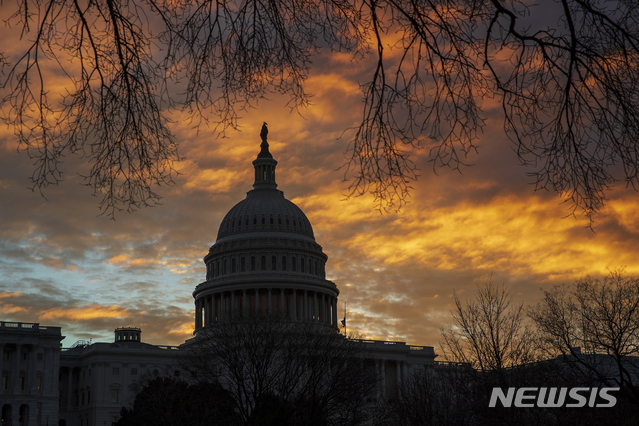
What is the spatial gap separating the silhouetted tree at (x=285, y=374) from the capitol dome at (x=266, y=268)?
74.2 meters


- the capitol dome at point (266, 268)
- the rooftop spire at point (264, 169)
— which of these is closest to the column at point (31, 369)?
the capitol dome at point (266, 268)

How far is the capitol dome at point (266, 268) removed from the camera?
150 m

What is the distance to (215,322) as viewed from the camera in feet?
379

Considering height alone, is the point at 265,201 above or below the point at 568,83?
above

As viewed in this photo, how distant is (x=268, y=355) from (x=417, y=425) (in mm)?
14315

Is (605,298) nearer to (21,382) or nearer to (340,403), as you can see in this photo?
(340,403)

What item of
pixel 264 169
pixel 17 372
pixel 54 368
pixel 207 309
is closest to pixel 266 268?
pixel 207 309

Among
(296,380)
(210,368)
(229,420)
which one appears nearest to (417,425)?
(296,380)

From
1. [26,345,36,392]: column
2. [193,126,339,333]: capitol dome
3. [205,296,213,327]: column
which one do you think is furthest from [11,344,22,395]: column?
[205,296,213,327]: column

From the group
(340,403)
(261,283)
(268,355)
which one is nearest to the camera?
(340,403)

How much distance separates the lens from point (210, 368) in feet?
212

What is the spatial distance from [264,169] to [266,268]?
3007 cm

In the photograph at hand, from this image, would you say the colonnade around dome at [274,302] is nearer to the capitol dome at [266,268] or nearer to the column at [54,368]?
the capitol dome at [266,268]

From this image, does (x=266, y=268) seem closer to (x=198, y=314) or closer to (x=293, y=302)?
(x=293, y=302)
